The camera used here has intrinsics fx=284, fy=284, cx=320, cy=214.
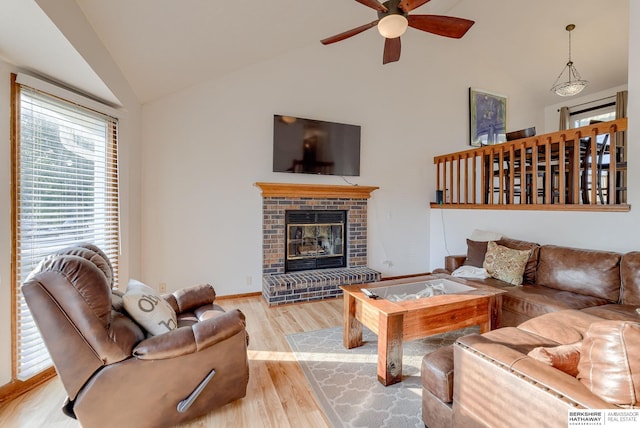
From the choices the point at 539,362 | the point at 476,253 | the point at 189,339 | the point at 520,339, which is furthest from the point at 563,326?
the point at 189,339

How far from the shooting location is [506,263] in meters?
3.00

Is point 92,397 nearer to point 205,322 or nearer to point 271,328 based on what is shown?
point 205,322

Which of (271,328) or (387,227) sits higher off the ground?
(387,227)

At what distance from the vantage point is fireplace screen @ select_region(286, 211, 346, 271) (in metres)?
4.07

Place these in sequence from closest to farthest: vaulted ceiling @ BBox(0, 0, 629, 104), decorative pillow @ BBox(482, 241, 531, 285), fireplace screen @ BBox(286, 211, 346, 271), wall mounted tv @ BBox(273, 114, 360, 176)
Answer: vaulted ceiling @ BBox(0, 0, 629, 104) < decorative pillow @ BBox(482, 241, 531, 285) < wall mounted tv @ BBox(273, 114, 360, 176) < fireplace screen @ BBox(286, 211, 346, 271)

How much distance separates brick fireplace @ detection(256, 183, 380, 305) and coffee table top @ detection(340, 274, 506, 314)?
1207 millimetres

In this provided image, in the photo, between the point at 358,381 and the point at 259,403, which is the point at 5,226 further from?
the point at 358,381

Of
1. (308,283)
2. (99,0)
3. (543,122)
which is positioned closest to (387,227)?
(308,283)

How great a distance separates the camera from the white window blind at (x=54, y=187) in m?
1.86

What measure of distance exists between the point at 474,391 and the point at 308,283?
2.57m

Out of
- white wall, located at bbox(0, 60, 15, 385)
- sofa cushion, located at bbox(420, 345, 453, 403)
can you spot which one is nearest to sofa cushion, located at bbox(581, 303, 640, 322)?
sofa cushion, located at bbox(420, 345, 453, 403)

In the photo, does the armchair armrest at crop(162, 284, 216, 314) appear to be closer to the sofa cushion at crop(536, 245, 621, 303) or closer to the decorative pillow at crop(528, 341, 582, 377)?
the decorative pillow at crop(528, 341, 582, 377)

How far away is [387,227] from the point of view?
4.66 meters

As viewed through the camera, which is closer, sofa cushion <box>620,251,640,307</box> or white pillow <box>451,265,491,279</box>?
sofa cushion <box>620,251,640,307</box>
